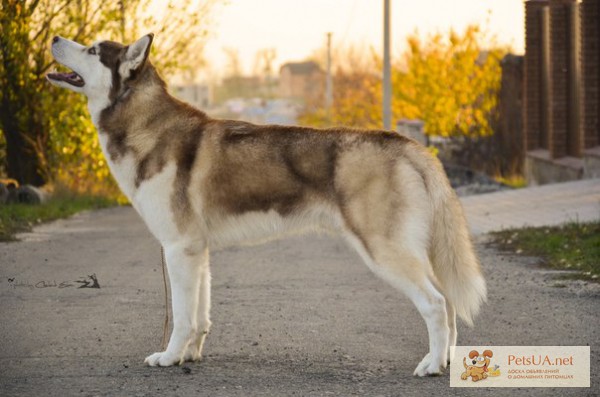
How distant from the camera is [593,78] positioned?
22.0 meters

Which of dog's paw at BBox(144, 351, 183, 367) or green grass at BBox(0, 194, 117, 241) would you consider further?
green grass at BBox(0, 194, 117, 241)

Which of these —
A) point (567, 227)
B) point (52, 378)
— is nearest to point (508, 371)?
point (52, 378)

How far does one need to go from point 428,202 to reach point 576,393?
138 centimetres

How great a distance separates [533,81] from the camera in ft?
89.8

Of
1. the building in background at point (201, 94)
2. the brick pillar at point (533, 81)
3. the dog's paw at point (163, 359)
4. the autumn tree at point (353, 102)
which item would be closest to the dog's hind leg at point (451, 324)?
the dog's paw at point (163, 359)

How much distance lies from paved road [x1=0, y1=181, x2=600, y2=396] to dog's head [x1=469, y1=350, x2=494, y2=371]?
9.2 inches

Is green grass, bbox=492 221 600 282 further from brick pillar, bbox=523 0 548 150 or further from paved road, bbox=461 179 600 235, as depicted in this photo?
brick pillar, bbox=523 0 548 150

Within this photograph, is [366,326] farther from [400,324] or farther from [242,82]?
[242,82]

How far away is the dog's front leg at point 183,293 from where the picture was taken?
22.7 feet

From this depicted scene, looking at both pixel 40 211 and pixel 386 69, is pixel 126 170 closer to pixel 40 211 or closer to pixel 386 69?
pixel 40 211

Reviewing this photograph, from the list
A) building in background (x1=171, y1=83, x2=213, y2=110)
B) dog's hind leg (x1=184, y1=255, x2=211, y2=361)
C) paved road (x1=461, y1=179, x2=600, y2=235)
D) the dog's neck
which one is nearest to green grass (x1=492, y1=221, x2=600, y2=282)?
paved road (x1=461, y1=179, x2=600, y2=235)
